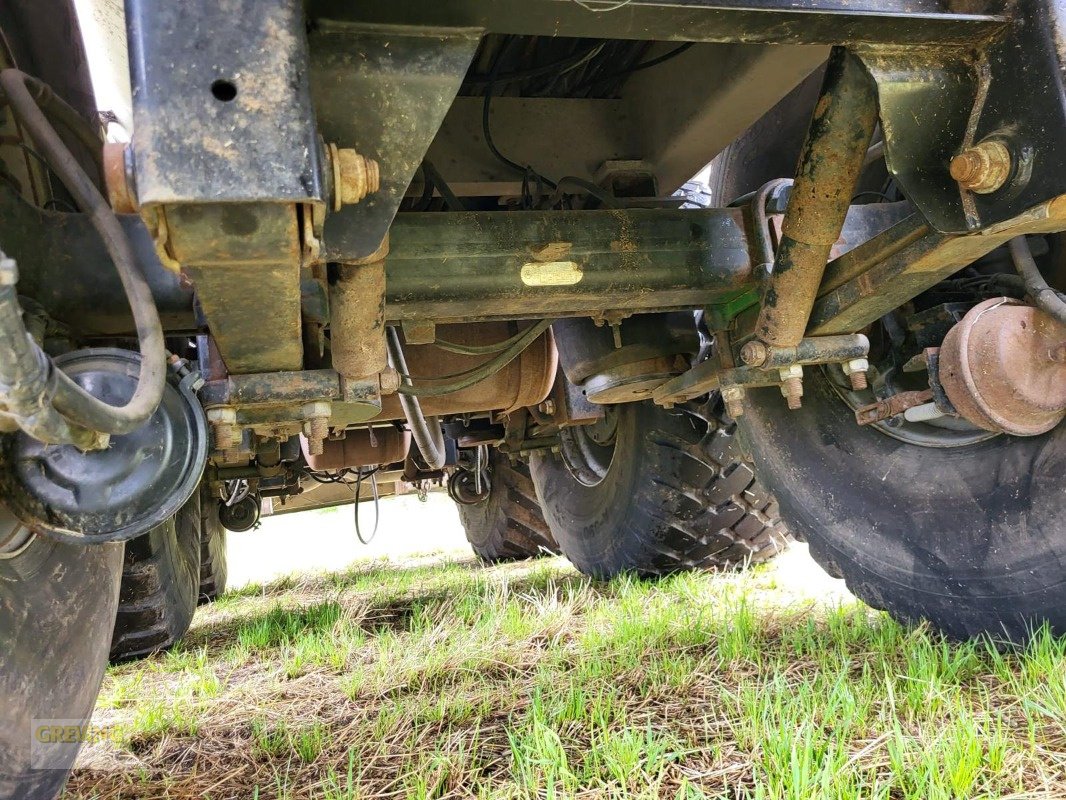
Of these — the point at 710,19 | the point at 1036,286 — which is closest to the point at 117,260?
the point at 710,19

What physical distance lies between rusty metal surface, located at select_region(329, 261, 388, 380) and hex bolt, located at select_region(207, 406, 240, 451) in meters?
0.17

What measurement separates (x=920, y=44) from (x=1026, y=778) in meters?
0.89

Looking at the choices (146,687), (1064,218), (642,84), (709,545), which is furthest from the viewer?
(709,545)

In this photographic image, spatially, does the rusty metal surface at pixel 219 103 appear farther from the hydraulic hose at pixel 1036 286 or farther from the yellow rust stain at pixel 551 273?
the hydraulic hose at pixel 1036 286

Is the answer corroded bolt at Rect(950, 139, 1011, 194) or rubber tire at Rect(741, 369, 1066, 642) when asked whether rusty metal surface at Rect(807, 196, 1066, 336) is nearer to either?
corroded bolt at Rect(950, 139, 1011, 194)

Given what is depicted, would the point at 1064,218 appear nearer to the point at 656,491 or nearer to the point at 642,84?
the point at 642,84

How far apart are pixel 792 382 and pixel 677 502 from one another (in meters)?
0.83

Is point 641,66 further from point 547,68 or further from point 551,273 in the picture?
point 551,273

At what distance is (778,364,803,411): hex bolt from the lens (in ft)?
4.15

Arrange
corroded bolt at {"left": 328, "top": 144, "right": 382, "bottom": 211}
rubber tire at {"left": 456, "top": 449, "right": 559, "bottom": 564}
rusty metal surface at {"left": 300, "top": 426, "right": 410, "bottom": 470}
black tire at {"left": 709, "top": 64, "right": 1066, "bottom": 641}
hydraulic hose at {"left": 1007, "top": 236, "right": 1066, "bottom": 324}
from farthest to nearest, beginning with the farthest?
rubber tire at {"left": 456, "top": 449, "right": 559, "bottom": 564} → rusty metal surface at {"left": 300, "top": 426, "right": 410, "bottom": 470} → black tire at {"left": 709, "top": 64, "right": 1066, "bottom": 641} → hydraulic hose at {"left": 1007, "top": 236, "right": 1066, "bottom": 324} → corroded bolt at {"left": 328, "top": 144, "right": 382, "bottom": 211}

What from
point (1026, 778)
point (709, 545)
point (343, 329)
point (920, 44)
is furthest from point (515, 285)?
point (709, 545)

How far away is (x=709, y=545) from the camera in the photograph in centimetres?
221

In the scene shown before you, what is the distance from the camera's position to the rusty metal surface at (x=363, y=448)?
2877 millimetres

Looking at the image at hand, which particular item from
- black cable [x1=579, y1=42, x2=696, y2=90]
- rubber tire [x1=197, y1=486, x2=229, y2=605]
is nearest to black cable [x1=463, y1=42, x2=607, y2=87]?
black cable [x1=579, y1=42, x2=696, y2=90]
